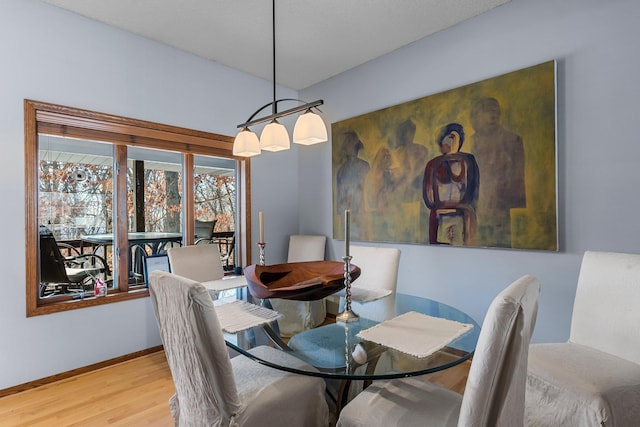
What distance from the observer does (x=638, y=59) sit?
1.90 meters

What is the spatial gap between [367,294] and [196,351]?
1116mm

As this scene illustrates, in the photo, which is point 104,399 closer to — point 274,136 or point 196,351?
point 196,351

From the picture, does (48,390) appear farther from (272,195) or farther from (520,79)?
(520,79)

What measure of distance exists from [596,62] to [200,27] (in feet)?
9.09

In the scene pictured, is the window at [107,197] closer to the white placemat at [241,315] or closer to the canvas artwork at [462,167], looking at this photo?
the canvas artwork at [462,167]

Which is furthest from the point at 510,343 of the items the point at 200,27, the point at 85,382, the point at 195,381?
the point at 200,27

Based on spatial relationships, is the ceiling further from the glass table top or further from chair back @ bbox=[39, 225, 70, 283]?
the glass table top

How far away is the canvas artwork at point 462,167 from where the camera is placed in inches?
86.9

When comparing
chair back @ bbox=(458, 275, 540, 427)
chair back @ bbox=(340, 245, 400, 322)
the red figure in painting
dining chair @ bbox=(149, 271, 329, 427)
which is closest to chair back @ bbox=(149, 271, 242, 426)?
dining chair @ bbox=(149, 271, 329, 427)

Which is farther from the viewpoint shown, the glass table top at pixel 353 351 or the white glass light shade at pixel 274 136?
the white glass light shade at pixel 274 136

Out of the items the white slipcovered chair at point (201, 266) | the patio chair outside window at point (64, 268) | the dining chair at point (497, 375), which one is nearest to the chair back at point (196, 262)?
the white slipcovered chair at point (201, 266)

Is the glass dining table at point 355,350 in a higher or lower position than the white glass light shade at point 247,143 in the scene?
lower

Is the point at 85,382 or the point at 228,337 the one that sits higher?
the point at 228,337

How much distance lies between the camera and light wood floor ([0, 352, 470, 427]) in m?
1.91
